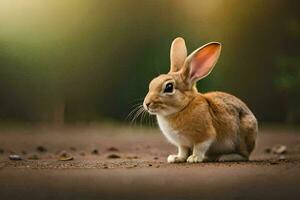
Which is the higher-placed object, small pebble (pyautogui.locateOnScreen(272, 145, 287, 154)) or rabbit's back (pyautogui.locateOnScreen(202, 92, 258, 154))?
rabbit's back (pyautogui.locateOnScreen(202, 92, 258, 154))

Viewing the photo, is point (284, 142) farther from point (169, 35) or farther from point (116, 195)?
point (116, 195)

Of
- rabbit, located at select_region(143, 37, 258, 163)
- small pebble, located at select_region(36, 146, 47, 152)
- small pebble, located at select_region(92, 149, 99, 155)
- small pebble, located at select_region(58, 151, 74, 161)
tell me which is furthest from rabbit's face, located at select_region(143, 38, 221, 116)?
small pebble, located at select_region(36, 146, 47, 152)

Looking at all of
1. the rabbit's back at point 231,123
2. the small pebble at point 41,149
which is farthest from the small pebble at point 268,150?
the small pebble at point 41,149

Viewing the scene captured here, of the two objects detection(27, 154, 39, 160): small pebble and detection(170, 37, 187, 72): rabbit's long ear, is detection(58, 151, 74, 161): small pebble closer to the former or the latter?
detection(27, 154, 39, 160): small pebble

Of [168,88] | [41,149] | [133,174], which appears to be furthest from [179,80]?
[41,149]

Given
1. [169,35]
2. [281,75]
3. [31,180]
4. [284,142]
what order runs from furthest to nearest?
[281,75], [169,35], [284,142], [31,180]

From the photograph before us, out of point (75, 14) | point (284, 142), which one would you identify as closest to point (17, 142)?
point (75, 14)

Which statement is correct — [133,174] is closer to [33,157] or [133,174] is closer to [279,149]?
[33,157]
